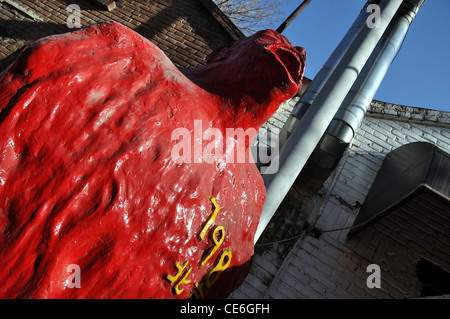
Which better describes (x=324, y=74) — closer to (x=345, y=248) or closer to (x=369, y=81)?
(x=369, y=81)

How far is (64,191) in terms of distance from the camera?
1.35m

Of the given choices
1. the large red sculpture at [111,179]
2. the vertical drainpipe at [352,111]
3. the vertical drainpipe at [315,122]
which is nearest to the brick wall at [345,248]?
the vertical drainpipe at [352,111]

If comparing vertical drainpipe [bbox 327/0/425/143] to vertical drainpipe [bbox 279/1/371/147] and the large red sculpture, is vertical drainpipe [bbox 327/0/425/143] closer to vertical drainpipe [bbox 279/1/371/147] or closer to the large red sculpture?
vertical drainpipe [bbox 279/1/371/147]

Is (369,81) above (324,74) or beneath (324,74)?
above

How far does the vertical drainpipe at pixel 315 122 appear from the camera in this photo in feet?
9.76

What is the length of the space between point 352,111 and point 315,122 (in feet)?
3.86

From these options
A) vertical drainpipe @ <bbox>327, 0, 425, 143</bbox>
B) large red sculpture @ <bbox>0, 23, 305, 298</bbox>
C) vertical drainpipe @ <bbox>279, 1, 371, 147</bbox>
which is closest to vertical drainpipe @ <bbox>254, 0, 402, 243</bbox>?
vertical drainpipe @ <bbox>279, 1, 371, 147</bbox>

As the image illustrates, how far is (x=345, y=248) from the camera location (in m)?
4.34

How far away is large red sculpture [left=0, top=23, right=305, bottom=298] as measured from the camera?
4.27ft

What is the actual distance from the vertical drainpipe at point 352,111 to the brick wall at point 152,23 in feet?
7.11

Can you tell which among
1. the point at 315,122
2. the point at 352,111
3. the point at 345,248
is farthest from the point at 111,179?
the point at 345,248

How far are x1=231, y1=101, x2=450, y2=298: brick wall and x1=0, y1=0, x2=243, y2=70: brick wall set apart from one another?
287 cm

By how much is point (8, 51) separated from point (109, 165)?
508cm
